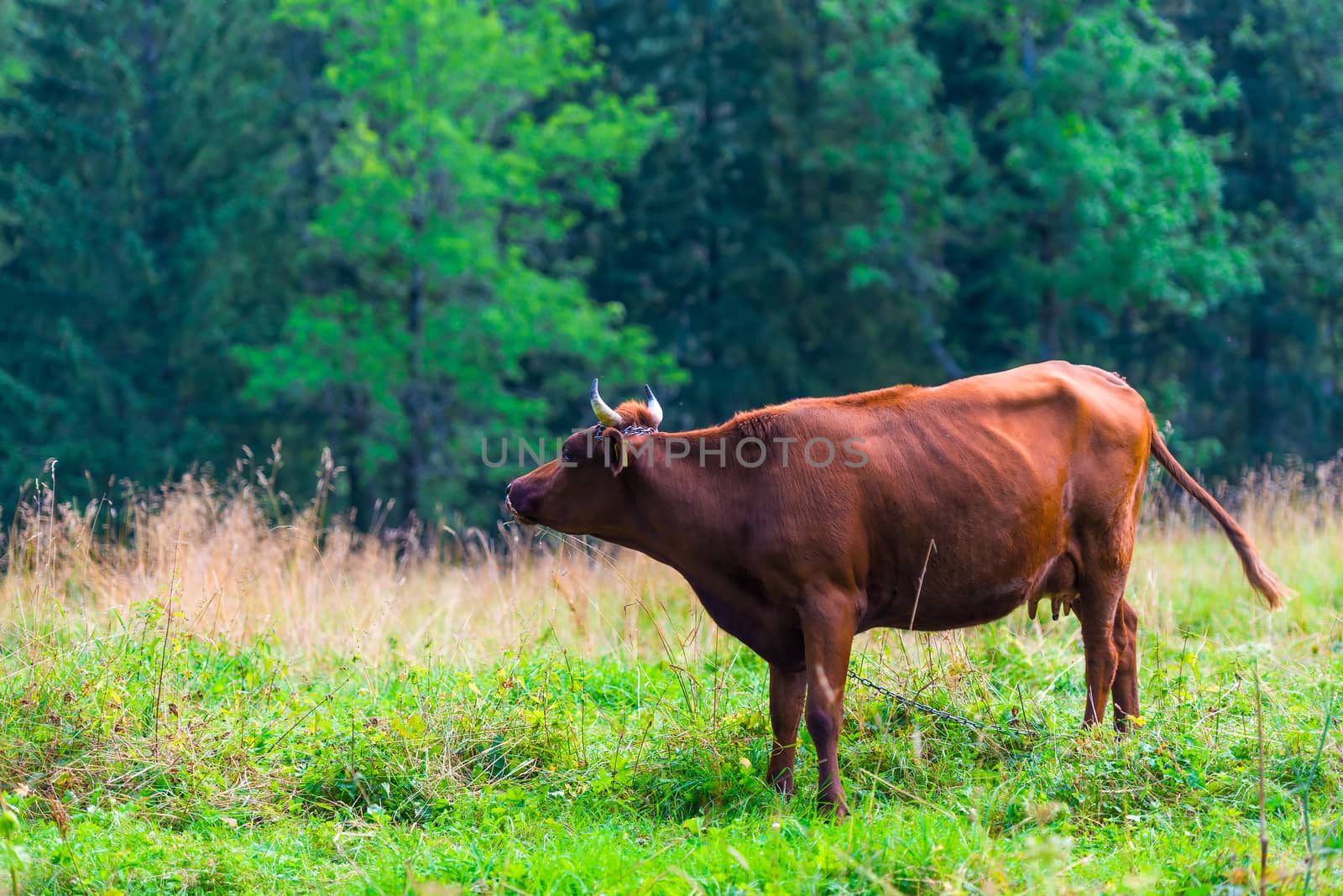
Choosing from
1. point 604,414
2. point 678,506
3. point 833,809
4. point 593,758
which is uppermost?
point 604,414

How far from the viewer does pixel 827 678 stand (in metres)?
4.98

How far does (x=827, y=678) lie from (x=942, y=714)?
2.72 feet

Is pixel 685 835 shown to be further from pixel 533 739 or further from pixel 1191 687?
pixel 1191 687

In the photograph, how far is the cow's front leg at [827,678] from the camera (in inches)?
195

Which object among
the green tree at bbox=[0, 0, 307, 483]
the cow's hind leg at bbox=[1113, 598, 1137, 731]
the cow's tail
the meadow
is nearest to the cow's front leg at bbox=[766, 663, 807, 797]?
the meadow

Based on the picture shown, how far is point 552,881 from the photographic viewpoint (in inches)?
169

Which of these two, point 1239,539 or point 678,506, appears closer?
point 678,506

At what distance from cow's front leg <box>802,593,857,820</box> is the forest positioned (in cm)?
1477

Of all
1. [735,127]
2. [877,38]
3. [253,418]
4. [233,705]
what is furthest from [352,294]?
[233,705]

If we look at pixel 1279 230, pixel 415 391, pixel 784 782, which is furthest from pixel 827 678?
pixel 1279 230

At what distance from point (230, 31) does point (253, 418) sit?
7.78 m

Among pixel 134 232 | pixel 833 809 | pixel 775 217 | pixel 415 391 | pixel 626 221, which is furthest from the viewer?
pixel 626 221

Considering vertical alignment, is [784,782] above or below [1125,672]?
below

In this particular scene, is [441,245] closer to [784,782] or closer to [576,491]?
[576,491]
